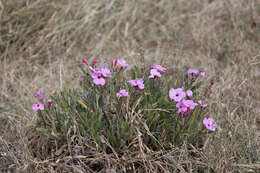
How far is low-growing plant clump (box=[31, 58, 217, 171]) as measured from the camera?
6.11 feet

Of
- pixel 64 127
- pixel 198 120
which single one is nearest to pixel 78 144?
pixel 64 127

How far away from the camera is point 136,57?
11.4 ft

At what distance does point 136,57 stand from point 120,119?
68.2 inches

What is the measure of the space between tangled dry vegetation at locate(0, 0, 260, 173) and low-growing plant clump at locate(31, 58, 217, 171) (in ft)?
0.23

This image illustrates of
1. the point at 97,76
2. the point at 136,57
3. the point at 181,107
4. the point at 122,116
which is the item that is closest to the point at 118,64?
the point at 97,76

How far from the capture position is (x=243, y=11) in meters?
4.10

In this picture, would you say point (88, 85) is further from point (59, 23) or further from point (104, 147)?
point (59, 23)

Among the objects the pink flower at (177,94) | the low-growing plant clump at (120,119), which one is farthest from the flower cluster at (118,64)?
the pink flower at (177,94)

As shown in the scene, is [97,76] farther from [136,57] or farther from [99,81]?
[136,57]

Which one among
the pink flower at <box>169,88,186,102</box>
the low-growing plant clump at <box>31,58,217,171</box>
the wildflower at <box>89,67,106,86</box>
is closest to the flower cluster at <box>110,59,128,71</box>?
the low-growing plant clump at <box>31,58,217,171</box>

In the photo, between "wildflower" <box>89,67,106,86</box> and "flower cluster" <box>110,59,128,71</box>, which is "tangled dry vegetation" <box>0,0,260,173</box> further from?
"wildflower" <box>89,67,106,86</box>

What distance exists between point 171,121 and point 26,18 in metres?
2.38

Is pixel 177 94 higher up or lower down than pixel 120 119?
higher up

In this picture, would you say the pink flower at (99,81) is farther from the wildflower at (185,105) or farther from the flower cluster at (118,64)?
the wildflower at (185,105)
